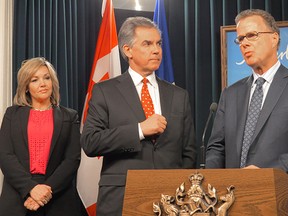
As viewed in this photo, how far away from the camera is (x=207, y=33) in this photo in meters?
5.12

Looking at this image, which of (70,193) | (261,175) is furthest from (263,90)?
(70,193)

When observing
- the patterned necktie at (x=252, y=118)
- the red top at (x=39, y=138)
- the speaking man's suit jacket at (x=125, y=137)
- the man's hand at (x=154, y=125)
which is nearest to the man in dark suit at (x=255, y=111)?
the patterned necktie at (x=252, y=118)

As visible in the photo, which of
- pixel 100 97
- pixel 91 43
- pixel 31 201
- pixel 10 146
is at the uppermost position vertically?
pixel 91 43

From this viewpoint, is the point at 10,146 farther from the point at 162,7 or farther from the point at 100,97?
the point at 162,7

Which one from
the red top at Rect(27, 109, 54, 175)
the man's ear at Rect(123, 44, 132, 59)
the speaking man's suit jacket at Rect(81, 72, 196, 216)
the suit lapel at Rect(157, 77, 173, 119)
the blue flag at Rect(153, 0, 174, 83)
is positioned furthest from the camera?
the blue flag at Rect(153, 0, 174, 83)

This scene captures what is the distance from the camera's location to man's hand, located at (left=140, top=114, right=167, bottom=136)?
294cm

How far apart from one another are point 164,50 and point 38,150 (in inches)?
64.0

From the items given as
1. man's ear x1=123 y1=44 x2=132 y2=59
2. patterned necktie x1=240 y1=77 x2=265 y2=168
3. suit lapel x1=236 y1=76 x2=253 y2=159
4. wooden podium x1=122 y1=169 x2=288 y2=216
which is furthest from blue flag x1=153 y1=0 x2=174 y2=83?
wooden podium x1=122 y1=169 x2=288 y2=216

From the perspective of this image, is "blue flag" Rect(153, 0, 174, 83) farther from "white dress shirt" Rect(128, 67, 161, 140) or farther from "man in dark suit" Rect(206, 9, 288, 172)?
"man in dark suit" Rect(206, 9, 288, 172)

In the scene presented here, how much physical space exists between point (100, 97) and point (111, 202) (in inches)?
23.8

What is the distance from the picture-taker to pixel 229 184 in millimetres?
2242

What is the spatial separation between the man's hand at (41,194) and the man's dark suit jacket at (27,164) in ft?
0.13

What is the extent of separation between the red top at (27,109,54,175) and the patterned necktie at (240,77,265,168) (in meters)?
1.50

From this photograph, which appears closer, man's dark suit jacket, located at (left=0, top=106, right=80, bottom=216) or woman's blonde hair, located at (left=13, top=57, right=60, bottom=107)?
man's dark suit jacket, located at (left=0, top=106, right=80, bottom=216)
